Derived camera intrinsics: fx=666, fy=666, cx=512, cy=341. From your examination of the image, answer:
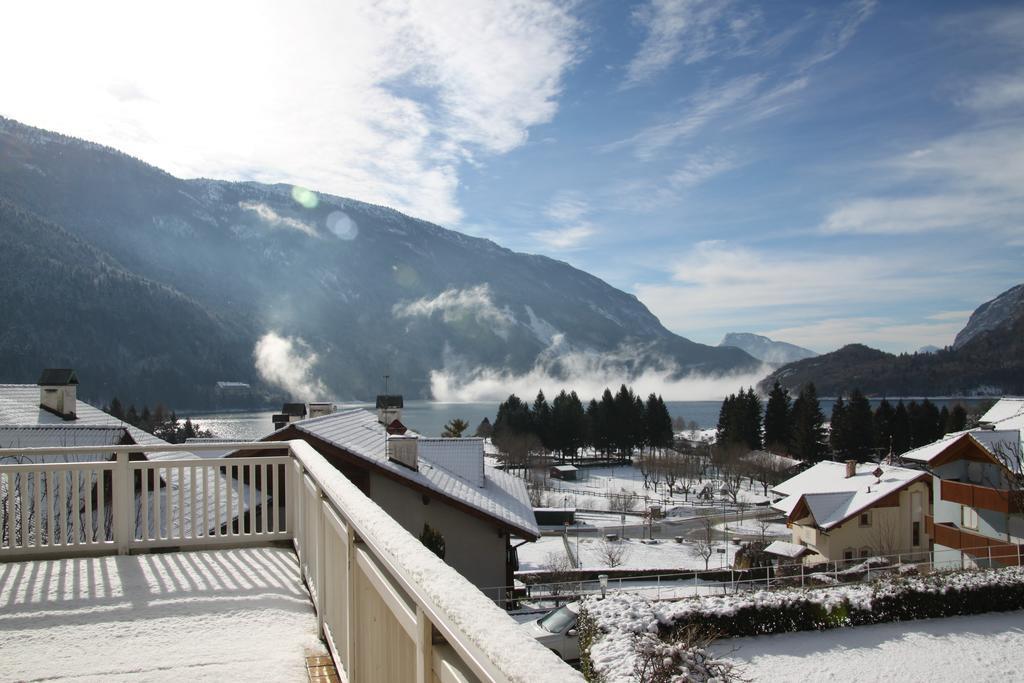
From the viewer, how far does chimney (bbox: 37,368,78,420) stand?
65.5 feet

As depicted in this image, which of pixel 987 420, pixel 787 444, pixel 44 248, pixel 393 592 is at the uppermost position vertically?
pixel 44 248

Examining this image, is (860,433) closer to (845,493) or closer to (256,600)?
(845,493)

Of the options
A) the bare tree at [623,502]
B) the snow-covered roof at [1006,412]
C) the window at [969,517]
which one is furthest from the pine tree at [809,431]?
the window at [969,517]

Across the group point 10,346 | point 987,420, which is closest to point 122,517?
point 987,420

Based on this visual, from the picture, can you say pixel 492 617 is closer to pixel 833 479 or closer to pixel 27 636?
pixel 27 636

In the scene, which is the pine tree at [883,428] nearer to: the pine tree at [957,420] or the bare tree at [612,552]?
the pine tree at [957,420]

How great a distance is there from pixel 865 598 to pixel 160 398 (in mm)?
167626

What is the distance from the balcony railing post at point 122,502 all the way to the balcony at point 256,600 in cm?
1

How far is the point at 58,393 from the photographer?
2003 cm

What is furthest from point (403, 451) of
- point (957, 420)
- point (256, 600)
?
point (957, 420)

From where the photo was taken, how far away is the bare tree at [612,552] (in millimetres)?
32422

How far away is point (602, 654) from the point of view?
11469mm

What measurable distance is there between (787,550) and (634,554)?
7732 mm

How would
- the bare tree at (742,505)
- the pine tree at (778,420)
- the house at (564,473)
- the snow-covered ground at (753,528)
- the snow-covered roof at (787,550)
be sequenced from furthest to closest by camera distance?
the pine tree at (778,420) → the house at (564,473) → the bare tree at (742,505) → the snow-covered ground at (753,528) → the snow-covered roof at (787,550)
